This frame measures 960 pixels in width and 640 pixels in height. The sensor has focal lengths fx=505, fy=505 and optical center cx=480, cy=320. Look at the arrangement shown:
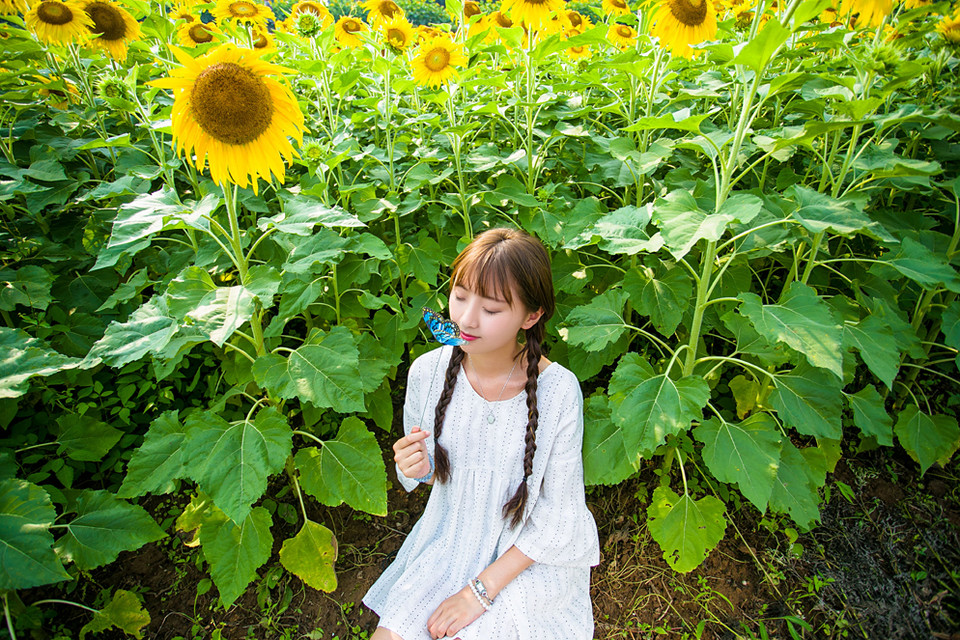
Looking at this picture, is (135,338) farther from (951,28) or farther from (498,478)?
(951,28)

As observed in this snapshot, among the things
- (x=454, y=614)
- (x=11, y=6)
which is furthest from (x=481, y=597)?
(x=11, y=6)

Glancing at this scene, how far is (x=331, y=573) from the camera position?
77.6 inches

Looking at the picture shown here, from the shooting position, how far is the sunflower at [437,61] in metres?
2.66

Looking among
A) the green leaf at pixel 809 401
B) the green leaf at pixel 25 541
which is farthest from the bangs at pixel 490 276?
the green leaf at pixel 25 541

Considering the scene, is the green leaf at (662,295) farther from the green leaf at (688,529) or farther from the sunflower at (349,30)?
the sunflower at (349,30)

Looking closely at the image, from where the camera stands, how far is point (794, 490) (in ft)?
6.04

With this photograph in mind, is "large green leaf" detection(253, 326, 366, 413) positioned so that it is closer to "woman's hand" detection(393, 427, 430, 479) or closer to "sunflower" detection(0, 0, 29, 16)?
"woman's hand" detection(393, 427, 430, 479)

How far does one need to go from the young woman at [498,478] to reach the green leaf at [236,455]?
1.37ft

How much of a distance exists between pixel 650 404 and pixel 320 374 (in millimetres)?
1101

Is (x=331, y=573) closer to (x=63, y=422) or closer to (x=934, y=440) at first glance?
(x=63, y=422)

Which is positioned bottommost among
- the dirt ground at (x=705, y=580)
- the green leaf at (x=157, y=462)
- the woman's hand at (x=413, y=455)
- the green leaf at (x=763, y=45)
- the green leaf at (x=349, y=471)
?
the dirt ground at (x=705, y=580)

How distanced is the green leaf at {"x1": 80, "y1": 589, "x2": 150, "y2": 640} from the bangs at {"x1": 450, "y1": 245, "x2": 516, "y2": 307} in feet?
5.72

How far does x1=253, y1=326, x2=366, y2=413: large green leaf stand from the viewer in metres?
1.65

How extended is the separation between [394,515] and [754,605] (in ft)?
5.12
